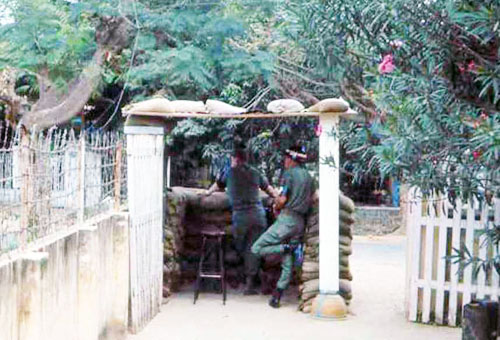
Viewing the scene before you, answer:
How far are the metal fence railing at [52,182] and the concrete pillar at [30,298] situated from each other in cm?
16

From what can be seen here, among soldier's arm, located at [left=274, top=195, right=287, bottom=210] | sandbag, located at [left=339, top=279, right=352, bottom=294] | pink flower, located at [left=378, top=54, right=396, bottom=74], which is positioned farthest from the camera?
soldier's arm, located at [left=274, top=195, right=287, bottom=210]

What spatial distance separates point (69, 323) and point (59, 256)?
0.58 metres

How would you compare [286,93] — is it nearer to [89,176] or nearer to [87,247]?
[89,176]

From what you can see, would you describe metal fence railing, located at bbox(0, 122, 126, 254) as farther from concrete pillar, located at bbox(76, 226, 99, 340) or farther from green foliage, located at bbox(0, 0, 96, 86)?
green foliage, located at bbox(0, 0, 96, 86)

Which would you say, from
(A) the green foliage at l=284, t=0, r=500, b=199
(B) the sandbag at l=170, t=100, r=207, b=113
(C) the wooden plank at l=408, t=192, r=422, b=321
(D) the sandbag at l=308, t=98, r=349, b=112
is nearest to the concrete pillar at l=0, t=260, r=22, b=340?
(A) the green foliage at l=284, t=0, r=500, b=199

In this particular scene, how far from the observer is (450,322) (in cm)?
793

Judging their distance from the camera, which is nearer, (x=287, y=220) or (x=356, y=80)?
(x=356, y=80)

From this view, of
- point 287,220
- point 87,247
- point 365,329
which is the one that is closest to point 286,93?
point 287,220

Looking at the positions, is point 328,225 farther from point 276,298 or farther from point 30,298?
point 30,298

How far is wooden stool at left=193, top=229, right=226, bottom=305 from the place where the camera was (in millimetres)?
9109

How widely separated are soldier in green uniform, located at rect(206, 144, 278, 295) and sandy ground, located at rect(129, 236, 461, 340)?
19.1 inches

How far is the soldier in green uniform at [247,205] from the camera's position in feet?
31.2

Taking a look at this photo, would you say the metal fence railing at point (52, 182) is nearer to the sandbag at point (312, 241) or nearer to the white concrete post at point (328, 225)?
the white concrete post at point (328, 225)

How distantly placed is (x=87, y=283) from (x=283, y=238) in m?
3.50
